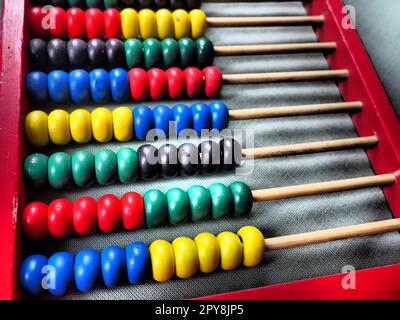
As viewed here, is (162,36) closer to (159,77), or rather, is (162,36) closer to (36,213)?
(159,77)

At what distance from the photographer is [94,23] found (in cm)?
101

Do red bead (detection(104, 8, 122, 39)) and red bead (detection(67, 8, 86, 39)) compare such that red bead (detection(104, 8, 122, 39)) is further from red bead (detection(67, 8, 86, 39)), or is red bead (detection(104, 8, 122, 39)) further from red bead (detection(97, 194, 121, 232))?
red bead (detection(97, 194, 121, 232))

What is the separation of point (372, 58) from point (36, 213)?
3.08 ft

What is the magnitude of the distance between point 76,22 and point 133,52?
17 cm

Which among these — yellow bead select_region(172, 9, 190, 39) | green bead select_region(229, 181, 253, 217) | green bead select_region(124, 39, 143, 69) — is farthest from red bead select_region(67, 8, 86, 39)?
green bead select_region(229, 181, 253, 217)

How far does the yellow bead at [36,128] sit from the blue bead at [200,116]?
34 cm

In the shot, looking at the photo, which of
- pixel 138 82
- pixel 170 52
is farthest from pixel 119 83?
pixel 170 52

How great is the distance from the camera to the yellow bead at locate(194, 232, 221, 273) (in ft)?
2.60

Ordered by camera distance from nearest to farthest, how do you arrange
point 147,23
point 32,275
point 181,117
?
point 32,275 < point 181,117 < point 147,23

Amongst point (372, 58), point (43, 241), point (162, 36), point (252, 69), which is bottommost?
point (43, 241)

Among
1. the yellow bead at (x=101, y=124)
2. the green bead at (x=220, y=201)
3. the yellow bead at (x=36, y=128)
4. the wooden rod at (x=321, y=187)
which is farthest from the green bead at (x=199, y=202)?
the yellow bead at (x=36, y=128)

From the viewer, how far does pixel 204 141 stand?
0.91m

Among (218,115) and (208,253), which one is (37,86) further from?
(208,253)
